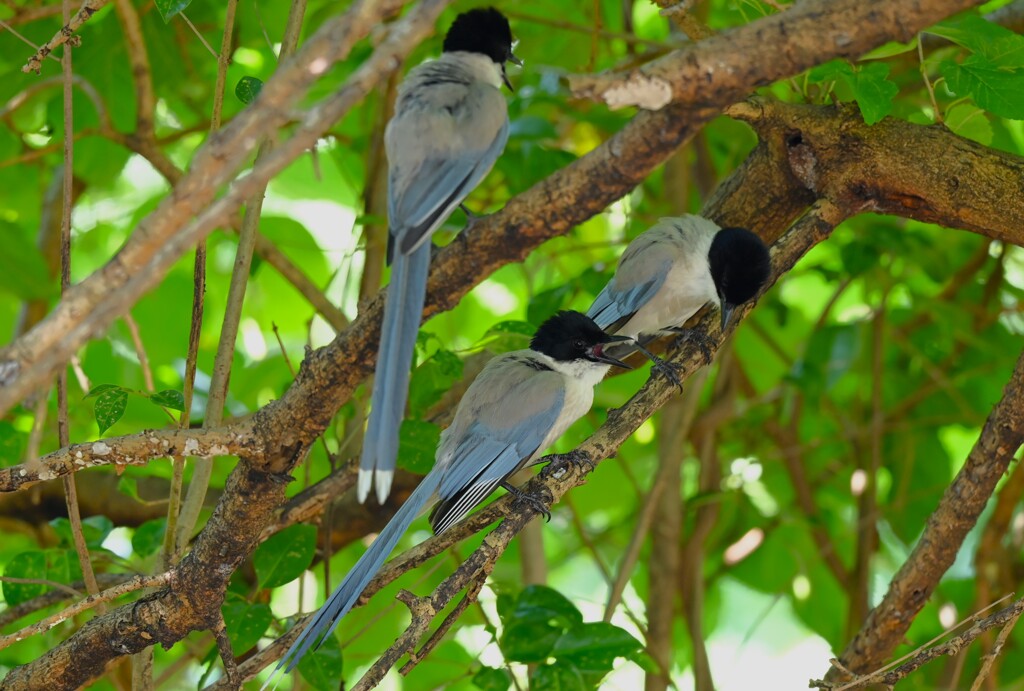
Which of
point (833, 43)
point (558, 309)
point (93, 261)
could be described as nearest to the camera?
point (833, 43)

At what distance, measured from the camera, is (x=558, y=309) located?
3174mm

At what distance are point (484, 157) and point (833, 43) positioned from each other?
875 millimetres

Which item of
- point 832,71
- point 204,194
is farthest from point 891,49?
point 204,194

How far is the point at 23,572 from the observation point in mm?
2512

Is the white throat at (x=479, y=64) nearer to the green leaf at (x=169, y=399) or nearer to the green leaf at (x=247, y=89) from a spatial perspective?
the green leaf at (x=247, y=89)

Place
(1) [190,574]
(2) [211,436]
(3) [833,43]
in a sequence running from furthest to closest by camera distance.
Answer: (1) [190,574]
(2) [211,436]
(3) [833,43]

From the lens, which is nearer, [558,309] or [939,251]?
[558,309]

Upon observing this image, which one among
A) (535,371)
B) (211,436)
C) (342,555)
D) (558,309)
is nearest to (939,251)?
(558,309)

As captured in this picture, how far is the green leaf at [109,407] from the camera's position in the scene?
198cm

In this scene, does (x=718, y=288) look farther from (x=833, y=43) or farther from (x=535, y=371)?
(x=833, y=43)

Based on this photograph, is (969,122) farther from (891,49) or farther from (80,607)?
(80,607)

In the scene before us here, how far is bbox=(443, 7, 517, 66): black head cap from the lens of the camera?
2.87 m

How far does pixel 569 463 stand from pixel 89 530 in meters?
1.24

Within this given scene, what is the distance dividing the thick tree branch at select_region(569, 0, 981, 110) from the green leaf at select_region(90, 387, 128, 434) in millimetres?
1070
